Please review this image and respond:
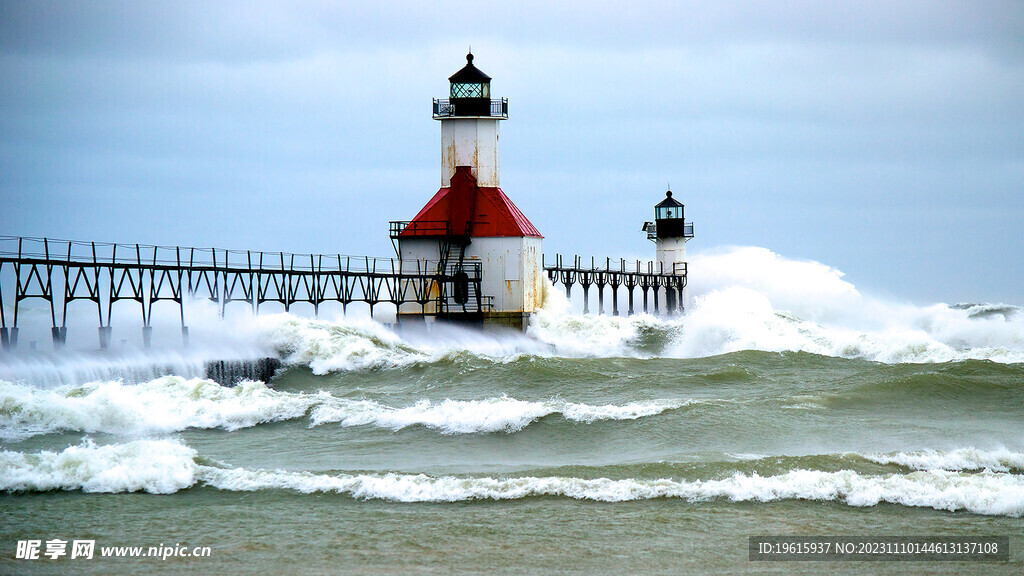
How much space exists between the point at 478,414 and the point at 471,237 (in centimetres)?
2083

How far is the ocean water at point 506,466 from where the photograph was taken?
903 centimetres

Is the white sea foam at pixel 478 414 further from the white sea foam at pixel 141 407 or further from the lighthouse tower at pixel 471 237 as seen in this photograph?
the lighthouse tower at pixel 471 237

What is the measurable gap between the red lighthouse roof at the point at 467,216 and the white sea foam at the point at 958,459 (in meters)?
24.6

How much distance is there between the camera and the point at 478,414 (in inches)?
634

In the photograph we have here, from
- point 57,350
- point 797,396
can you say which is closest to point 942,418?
point 797,396

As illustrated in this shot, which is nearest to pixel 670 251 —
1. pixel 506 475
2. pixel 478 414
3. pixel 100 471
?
pixel 478 414

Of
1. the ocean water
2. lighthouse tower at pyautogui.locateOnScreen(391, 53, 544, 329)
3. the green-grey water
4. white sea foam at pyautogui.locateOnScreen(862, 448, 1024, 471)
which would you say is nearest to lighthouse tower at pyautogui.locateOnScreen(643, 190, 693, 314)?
lighthouse tower at pyautogui.locateOnScreen(391, 53, 544, 329)

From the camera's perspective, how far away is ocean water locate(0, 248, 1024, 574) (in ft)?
29.6

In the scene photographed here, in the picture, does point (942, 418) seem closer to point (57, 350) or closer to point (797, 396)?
point (797, 396)

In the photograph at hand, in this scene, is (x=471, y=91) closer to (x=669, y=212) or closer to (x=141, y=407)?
(x=669, y=212)

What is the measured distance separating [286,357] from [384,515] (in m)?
17.8

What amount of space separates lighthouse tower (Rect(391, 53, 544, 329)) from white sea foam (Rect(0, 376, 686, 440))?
17.9m

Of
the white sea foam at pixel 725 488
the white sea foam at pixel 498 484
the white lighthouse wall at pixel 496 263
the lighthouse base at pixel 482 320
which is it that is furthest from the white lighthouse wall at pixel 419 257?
the white sea foam at pixel 725 488

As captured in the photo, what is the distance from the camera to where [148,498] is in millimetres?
11078
